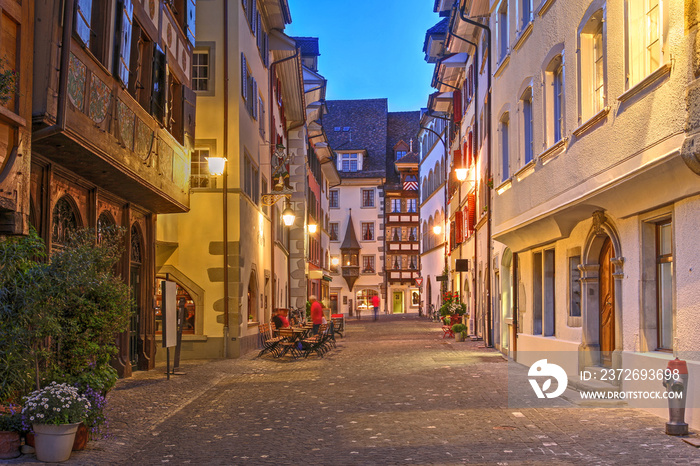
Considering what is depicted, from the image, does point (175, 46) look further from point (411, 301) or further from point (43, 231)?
point (411, 301)

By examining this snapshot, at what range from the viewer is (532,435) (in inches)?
367

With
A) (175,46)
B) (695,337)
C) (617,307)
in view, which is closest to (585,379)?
(617,307)

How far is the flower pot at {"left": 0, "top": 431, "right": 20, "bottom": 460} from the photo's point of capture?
7.75 meters

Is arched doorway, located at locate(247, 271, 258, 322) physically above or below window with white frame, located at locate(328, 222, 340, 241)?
below

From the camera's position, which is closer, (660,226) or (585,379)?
(660,226)

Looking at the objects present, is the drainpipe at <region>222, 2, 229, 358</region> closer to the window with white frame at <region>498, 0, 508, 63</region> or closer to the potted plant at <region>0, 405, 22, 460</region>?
the window with white frame at <region>498, 0, 508, 63</region>

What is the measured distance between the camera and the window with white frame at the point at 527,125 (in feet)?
55.6

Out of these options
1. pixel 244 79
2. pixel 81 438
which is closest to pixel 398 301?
pixel 244 79

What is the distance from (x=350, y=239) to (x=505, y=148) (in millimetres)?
53208

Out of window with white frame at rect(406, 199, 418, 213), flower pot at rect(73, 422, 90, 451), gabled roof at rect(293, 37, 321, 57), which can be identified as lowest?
flower pot at rect(73, 422, 90, 451)

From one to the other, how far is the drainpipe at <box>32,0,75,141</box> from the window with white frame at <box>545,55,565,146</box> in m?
8.29

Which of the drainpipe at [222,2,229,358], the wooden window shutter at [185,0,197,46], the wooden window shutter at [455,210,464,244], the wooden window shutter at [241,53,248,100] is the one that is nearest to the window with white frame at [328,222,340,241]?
the wooden window shutter at [455,210,464,244]

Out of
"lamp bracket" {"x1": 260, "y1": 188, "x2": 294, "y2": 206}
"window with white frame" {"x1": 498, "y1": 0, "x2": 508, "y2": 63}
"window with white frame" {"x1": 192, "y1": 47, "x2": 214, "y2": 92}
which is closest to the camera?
"window with white frame" {"x1": 498, "y1": 0, "x2": 508, "y2": 63}

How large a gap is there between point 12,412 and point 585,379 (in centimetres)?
902
